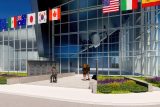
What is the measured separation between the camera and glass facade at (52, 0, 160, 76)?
36031 mm

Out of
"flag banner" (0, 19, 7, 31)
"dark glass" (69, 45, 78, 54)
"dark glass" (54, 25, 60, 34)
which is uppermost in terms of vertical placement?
"flag banner" (0, 19, 7, 31)

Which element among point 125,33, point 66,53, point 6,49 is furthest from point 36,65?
point 6,49

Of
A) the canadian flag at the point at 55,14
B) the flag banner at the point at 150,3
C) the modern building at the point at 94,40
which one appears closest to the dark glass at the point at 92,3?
the modern building at the point at 94,40

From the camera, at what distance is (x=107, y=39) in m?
39.9

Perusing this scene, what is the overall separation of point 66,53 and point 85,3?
7551 mm

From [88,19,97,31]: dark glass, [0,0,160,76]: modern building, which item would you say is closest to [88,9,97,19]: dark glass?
[0,0,160,76]: modern building

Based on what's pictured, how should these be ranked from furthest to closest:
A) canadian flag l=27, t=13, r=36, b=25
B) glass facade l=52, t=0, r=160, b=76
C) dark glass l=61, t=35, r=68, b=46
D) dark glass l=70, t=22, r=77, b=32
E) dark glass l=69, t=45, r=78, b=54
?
dark glass l=61, t=35, r=68, b=46 < dark glass l=70, t=22, r=77, b=32 < dark glass l=69, t=45, r=78, b=54 < canadian flag l=27, t=13, r=36, b=25 < glass facade l=52, t=0, r=160, b=76

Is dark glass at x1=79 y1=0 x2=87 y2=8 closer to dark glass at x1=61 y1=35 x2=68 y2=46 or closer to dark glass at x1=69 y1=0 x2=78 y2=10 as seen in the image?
dark glass at x1=69 y1=0 x2=78 y2=10

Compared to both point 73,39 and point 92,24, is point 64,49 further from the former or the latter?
point 92,24

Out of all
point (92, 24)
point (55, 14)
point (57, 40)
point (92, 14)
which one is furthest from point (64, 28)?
point (55, 14)

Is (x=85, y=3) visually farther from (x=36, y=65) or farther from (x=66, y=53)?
(x=36, y=65)

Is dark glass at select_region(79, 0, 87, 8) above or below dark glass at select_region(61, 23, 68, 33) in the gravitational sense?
above

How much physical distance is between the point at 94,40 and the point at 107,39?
218cm

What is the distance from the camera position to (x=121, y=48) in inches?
1528
